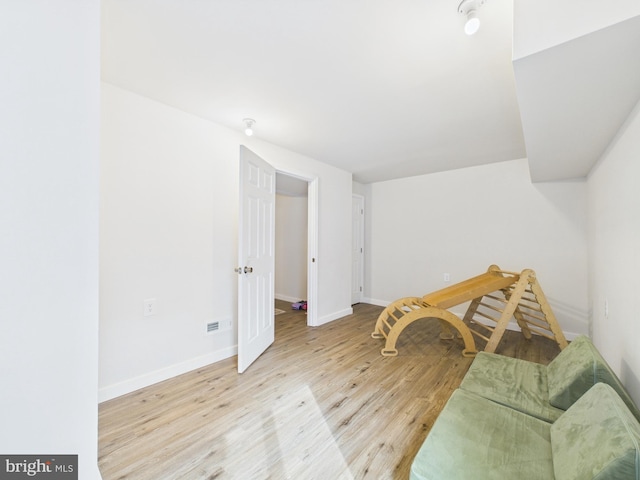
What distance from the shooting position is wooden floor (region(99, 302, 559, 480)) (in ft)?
4.42

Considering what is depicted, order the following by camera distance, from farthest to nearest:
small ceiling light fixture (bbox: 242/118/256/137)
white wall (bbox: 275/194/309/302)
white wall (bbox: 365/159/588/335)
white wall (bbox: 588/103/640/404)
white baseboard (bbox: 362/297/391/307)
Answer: white wall (bbox: 275/194/309/302) → white baseboard (bbox: 362/297/391/307) → white wall (bbox: 365/159/588/335) → small ceiling light fixture (bbox: 242/118/256/137) → white wall (bbox: 588/103/640/404)

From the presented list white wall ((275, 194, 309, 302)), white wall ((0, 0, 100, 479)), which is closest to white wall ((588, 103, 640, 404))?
white wall ((0, 0, 100, 479))

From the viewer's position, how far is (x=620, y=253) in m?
1.71

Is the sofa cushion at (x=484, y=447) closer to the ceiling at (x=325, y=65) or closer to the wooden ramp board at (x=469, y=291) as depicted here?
the wooden ramp board at (x=469, y=291)

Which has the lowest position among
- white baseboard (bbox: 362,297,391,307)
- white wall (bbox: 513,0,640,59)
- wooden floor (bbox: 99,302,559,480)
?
wooden floor (bbox: 99,302,559,480)

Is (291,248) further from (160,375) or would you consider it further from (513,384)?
(513,384)

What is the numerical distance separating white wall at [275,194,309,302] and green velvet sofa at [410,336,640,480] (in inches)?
140

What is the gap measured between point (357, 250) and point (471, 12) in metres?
3.80

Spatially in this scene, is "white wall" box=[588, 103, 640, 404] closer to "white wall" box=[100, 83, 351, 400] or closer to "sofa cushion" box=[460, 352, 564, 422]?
"sofa cushion" box=[460, 352, 564, 422]

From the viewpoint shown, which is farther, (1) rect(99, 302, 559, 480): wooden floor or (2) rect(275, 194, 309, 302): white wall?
(2) rect(275, 194, 309, 302): white wall

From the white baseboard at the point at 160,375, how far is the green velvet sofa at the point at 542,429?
1.98 m

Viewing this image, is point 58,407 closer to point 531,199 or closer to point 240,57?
point 240,57

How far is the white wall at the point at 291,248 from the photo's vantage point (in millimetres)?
4914

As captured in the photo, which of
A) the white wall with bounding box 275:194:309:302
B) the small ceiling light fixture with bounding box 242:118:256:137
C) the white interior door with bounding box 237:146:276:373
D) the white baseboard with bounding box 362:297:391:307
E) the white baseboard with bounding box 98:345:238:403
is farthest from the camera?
the white wall with bounding box 275:194:309:302
